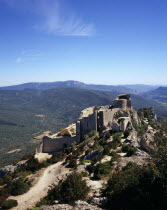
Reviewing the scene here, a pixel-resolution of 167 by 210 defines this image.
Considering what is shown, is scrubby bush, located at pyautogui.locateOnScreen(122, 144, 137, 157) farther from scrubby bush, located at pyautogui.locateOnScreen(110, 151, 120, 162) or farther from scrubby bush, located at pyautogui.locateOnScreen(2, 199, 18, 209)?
scrubby bush, located at pyautogui.locateOnScreen(2, 199, 18, 209)

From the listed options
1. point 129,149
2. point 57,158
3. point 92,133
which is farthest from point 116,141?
point 57,158

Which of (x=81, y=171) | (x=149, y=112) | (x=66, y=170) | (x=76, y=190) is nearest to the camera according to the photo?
(x=76, y=190)

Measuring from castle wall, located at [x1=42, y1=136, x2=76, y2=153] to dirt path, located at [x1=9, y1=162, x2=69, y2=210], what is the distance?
537 cm

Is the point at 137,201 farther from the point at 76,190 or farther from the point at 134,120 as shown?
the point at 134,120

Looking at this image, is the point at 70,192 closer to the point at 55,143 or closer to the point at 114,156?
the point at 114,156

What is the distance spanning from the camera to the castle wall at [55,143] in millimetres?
30406

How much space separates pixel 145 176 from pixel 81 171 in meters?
8.62

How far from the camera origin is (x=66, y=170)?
73.0ft

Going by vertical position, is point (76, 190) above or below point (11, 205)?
above

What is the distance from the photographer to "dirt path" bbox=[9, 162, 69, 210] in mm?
17266

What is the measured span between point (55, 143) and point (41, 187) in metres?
10.9

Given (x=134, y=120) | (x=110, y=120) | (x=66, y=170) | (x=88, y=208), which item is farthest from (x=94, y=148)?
(x=88, y=208)

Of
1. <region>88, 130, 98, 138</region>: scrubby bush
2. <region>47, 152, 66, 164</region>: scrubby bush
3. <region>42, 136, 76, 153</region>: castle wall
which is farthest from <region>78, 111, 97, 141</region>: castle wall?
<region>47, 152, 66, 164</region>: scrubby bush

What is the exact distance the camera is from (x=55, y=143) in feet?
101
